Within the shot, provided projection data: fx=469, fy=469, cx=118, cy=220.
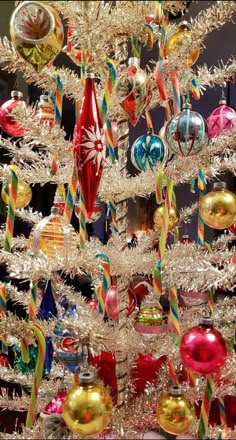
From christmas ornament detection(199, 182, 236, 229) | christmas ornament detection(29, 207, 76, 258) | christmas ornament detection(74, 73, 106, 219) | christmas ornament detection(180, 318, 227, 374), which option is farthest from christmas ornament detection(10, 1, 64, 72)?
christmas ornament detection(180, 318, 227, 374)

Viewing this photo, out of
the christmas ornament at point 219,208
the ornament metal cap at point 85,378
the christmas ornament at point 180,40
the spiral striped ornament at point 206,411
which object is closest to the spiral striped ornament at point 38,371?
the ornament metal cap at point 85,378

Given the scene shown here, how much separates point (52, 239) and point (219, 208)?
48 cm

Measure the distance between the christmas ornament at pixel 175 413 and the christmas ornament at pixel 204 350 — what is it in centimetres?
16

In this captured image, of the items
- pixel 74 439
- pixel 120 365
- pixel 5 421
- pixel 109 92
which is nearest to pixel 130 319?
pixel 120 365

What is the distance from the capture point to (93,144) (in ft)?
3.39

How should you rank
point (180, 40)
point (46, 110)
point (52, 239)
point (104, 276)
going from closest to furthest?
point (52, 239)
point (104, 276)
point (180, 40)
point (46, 110)

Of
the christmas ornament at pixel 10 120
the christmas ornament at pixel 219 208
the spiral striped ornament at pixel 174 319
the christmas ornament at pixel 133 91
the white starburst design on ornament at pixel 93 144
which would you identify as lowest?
the spiral striped ornament at pixel 174 319

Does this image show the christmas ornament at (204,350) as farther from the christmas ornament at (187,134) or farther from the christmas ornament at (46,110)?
the christmas ornament at (46,110)

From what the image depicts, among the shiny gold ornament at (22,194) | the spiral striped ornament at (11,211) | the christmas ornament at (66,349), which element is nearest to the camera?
the christmas ornament at (66,349)

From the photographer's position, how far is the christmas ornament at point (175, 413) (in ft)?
3.76

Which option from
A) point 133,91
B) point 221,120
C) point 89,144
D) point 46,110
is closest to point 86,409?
point 89,144

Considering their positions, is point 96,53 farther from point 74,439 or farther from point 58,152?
point 74,439

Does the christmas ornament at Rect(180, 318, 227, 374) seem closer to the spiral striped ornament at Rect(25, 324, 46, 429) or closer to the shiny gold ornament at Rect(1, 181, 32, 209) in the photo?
the spiral striped ornament at Rect(25, 324, 46, 429)

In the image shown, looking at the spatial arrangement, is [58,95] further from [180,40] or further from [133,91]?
[180,40]
